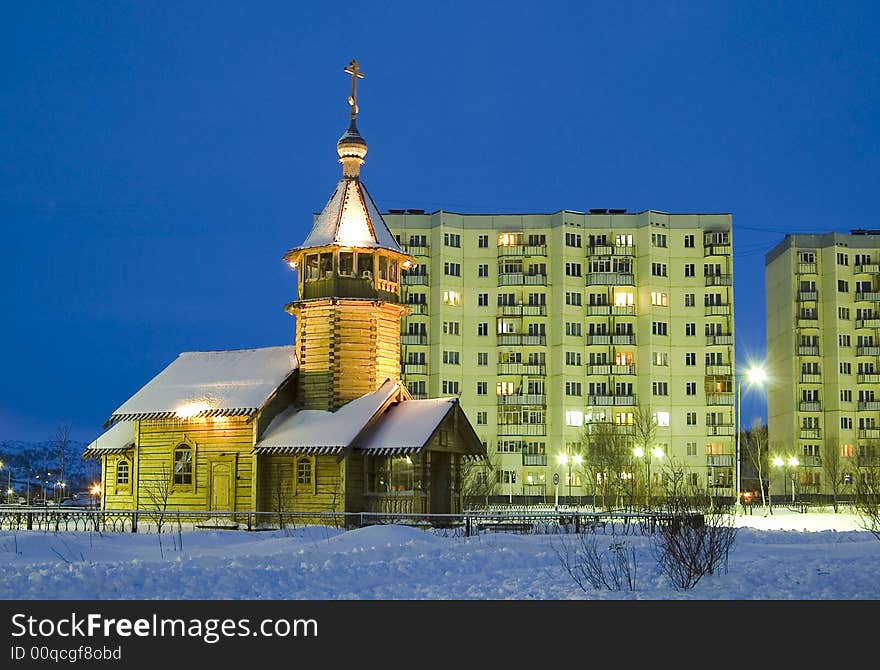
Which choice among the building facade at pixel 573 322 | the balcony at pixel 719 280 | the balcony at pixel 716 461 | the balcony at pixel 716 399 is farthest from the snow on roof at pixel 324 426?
the balcony at pixel 719 280

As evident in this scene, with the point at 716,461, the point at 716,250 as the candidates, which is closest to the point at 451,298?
the point at 716,250

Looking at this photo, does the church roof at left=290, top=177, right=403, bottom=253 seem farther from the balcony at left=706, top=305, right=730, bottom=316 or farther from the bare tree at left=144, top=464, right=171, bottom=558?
the balcony at left=706, top=305, right=730, bottom=316

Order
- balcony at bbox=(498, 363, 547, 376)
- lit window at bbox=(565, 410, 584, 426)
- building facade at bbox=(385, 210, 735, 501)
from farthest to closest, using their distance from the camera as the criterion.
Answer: balcony at bbox=(498, 363, 547, 376), building facade at bbox=(385, 210, 735, 501), lit window at bbox=(565, 410, 584, 426)

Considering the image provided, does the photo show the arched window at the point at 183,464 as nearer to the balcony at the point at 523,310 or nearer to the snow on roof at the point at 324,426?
the snow on roof at the point at 324,426

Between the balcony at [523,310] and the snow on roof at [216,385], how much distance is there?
4223 cm

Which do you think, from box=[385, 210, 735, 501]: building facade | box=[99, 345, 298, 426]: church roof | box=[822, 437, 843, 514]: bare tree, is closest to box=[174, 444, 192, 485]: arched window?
box=[99, 345, 298, 426]: church roof

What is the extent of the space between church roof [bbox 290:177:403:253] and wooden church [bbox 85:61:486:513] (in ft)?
0.16

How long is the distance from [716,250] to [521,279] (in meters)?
14.5

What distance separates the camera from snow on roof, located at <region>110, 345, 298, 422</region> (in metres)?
39.7

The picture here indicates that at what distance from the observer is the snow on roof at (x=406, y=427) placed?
36.1 metres

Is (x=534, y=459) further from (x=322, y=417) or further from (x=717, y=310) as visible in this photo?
(x=322, y=417)
